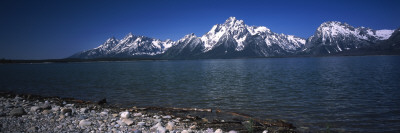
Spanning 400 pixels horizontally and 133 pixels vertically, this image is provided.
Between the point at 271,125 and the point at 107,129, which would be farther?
the point at 271,125

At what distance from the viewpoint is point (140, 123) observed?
13.9 m

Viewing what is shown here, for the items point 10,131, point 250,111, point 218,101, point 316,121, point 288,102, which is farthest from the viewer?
point 218,101

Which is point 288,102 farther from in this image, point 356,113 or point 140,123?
point 140,123

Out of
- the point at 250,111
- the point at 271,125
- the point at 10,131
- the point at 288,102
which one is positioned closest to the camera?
the point at 10,131

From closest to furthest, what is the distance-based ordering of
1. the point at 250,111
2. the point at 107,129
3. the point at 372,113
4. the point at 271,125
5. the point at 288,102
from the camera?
the point at 107,129, the point at 271,125, the point at 372,113, the point at 250,111, the point at 288,102

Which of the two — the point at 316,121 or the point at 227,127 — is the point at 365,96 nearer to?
the point at 316,121

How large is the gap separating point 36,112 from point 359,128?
23345 mm

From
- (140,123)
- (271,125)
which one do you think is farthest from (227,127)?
(140,123)

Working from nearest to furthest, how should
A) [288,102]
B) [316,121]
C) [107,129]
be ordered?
[107,129] → [316,121] → [288,102]

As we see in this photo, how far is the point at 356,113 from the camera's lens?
724 inches

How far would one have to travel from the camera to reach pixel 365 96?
25500 millimetres

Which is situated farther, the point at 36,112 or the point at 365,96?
the point at 365,96

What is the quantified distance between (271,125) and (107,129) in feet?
33.3

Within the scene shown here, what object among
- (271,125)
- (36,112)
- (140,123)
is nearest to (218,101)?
(271,125)
